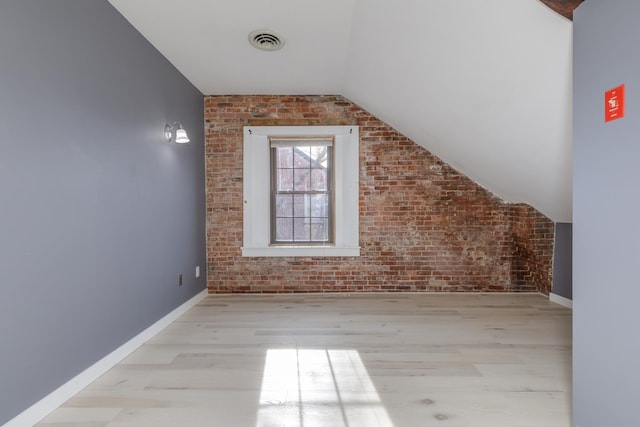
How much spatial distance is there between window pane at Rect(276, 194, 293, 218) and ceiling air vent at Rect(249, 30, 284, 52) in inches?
71.9

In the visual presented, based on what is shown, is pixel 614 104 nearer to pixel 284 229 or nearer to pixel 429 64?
pixel 429 64

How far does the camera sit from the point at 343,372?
7.09 feet

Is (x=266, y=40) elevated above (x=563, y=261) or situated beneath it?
elevated above

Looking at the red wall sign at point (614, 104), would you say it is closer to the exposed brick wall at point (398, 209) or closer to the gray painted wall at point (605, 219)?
the gray painted wall at point (605, 219)

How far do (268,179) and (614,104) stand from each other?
11.0 ft

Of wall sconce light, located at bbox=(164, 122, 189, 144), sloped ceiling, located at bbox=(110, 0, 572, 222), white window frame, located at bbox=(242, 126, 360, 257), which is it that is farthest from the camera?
white window frame, located at bbox=(242, 126, 360, 257)

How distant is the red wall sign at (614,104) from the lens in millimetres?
1246

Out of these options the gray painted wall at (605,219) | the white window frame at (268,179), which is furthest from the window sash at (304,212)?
the gray painted wall at (605,219)

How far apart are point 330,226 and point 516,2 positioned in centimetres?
300

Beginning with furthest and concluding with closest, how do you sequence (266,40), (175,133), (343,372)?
(175,133)
(266,40)
(343,372)

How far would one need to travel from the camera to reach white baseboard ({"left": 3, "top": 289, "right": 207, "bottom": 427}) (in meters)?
1.65

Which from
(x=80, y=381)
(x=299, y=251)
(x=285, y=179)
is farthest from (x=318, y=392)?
(x=285, y=179)

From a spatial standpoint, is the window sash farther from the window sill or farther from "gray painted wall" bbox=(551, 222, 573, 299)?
"gray painted wall" bbox=(551, 222, 573, 299)

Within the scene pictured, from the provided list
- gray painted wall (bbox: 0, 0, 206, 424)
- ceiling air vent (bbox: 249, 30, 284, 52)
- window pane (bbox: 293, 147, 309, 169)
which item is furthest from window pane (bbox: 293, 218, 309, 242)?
ceiling air vent (bbox: 249, 30, 284, 52)
